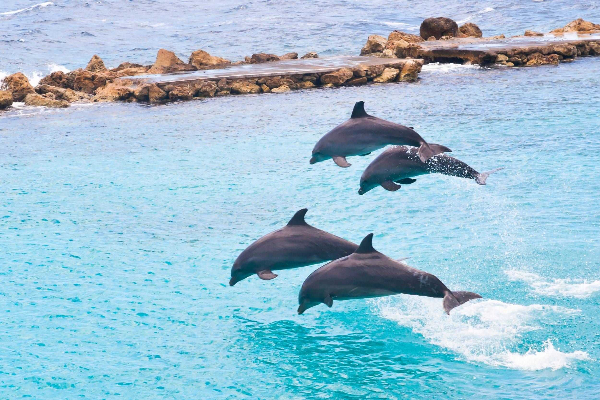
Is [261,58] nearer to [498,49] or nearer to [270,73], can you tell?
[270,73]

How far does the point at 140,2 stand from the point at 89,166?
5986 centimetres

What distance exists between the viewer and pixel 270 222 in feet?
39.6

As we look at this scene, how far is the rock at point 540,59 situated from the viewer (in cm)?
2694

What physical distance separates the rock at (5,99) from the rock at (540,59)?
61.2 ft

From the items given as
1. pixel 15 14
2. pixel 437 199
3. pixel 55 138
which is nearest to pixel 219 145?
pixel 55 138

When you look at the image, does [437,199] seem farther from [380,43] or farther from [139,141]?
[380,43]

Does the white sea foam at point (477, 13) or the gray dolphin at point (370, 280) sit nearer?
the gray dolphin at point (370, 280)

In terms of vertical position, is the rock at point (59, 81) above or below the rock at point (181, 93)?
above

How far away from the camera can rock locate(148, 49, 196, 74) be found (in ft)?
93.7

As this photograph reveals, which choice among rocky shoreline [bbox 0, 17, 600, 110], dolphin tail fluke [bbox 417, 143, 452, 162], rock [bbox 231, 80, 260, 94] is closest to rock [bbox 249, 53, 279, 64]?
rocky shoreline [bbox 0, 17, 600, 110]

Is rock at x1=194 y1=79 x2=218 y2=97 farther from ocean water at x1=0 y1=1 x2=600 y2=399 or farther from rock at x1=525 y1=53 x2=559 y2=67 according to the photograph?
rock at x1=525 y1=53 x2=559 y2=67

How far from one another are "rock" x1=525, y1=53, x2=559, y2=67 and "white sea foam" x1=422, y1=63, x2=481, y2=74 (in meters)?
1.92

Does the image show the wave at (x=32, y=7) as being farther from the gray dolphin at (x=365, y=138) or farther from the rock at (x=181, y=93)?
the gray dolphin at (x=365, y=138)

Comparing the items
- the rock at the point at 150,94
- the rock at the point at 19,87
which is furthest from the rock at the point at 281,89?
the rock at the point at 19,87
